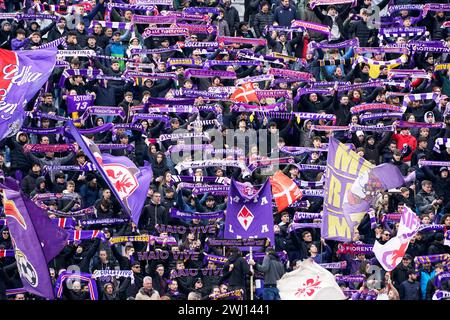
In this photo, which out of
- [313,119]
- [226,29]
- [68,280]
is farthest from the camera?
[226,29]

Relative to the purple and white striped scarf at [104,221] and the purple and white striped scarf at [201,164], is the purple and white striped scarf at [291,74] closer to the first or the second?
the purple and white striped scarf at [201,164]

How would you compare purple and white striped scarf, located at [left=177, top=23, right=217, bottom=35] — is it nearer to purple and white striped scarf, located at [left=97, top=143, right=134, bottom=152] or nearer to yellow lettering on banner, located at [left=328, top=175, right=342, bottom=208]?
purple and white striped scarf, located at [left=97, top=143, right=134, bottom=152]

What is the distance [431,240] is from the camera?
3300 centimetres

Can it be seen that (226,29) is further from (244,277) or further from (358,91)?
(244,277)

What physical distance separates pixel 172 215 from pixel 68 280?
2.38 meters

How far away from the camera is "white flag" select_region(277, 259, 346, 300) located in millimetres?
29250

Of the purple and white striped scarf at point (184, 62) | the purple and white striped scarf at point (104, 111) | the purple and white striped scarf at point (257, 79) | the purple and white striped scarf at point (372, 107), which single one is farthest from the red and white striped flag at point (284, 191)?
the purple and white striped scarf at point (184, 62)

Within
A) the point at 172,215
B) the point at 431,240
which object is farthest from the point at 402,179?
the point at 172,215

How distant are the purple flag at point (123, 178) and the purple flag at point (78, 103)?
456 centimetres

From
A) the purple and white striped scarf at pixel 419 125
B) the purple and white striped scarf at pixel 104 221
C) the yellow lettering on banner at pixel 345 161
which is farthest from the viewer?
the purple and white striped scarf at pixel 419 125

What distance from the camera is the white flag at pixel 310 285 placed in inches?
1152

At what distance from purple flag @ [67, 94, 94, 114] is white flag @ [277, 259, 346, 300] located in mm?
7118
